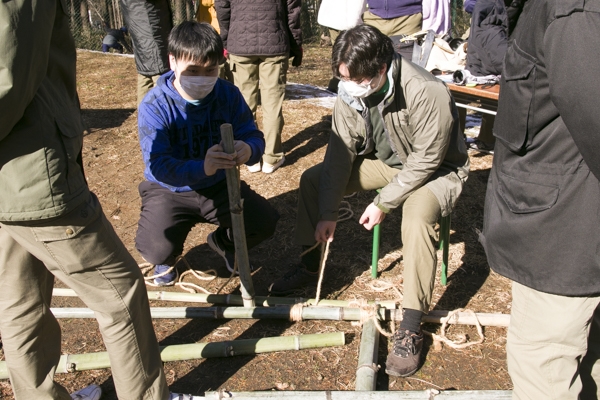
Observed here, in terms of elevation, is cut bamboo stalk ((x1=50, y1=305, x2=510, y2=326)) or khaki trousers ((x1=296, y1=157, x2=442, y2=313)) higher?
khaki trousers ((x1=296, y1=157, x2=442, y2=313))

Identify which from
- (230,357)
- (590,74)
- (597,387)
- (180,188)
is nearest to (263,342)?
(230,357)

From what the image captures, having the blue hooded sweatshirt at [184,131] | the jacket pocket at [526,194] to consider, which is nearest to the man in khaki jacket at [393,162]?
the blue hooded sweatshirt at [184,131]

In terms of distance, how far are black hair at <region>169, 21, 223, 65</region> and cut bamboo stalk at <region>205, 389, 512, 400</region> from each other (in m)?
1.62

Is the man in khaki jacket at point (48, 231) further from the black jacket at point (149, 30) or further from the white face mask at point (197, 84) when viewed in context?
the black jacket at point (149, 30)

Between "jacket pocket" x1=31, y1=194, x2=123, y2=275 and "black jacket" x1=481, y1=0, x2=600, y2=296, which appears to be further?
"jacket pocket" x1=31, y1=194, x2=123, y2=275

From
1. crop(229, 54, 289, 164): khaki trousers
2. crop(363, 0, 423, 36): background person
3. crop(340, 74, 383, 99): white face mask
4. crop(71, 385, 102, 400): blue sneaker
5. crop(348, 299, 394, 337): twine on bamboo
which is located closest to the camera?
crop(71, 385, 102, 400): blue sneaker

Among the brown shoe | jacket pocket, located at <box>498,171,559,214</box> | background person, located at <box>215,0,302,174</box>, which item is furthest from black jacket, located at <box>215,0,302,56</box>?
jacket pocket, located at <box>498,171,559,214</box>

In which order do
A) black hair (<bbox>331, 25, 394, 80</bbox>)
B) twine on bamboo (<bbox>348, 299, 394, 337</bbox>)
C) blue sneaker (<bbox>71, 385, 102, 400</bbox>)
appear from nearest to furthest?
blue sneaker (<bbox>71, 385, 102, 400</bbox>)
black hair (<bbox>331, 25, 394, 80</bbox>)
twine on bamboo (<bbox>348, 299, 394, 337</bbox>)

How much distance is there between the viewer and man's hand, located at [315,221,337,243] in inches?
132

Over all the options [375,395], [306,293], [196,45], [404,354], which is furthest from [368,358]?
[196,45]

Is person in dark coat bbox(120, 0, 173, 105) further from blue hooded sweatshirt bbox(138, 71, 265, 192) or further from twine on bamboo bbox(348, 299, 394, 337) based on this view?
twine on bamboo bbox(348, 299, 394, 337)

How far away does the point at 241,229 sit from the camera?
3135mm

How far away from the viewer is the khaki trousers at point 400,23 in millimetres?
5789

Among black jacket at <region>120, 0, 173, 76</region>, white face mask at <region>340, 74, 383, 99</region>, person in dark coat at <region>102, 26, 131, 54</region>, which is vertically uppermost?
white face mask at <region>340, 74, 383, 99</region>
